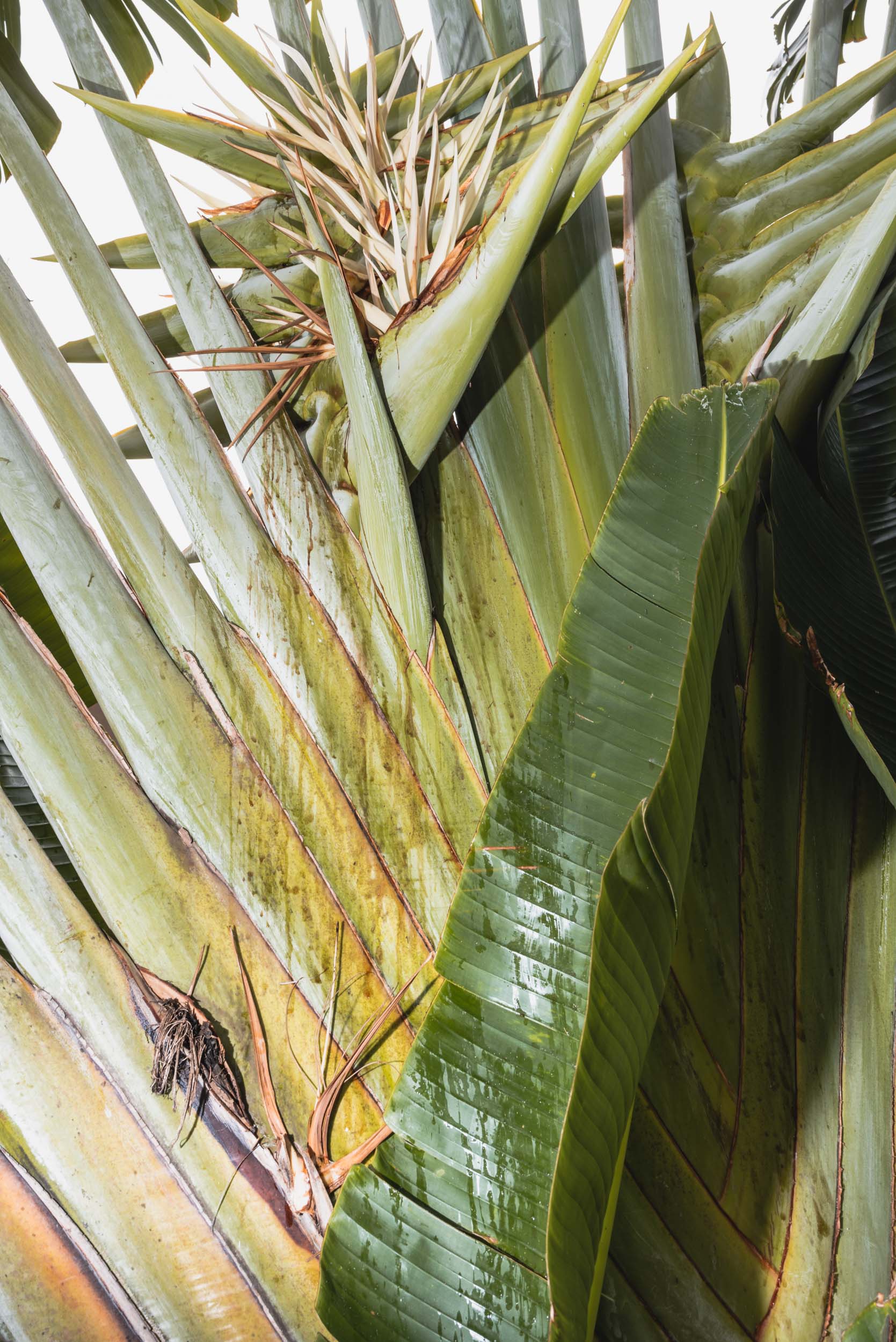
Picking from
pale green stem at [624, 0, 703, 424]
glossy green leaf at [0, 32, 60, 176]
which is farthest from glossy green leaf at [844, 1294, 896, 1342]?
glossy green leaf at [0, 32, 60, 176]

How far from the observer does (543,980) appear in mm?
493

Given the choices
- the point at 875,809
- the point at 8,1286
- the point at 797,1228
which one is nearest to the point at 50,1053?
the point at 8,1286

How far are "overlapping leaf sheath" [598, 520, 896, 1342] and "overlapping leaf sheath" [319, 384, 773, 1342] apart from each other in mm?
183

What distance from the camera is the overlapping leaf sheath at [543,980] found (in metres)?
0.43

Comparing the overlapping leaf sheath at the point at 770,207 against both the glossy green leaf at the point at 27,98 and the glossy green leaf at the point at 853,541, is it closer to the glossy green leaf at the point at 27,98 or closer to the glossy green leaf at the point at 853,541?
the glossy green leaf at the point at 853,541

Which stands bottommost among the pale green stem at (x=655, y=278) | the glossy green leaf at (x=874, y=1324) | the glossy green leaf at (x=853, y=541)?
the glossy green leaf at (x=874, y=1324)

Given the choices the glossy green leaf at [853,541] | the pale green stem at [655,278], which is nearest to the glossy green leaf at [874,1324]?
the glossy green leaf at [853,541]

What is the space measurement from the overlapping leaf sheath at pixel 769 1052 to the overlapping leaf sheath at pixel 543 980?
183 mm

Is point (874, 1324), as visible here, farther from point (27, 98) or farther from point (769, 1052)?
point (27, 98)

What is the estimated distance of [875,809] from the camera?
2.48 ft

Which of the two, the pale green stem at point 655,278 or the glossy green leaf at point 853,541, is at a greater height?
the pale green stem at point 655,278

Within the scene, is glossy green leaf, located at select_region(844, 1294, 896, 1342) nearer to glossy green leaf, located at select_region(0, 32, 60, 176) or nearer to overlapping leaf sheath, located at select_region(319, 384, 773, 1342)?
overlapping leaf sheath, located at select_region(319, 384, 773, 1342)

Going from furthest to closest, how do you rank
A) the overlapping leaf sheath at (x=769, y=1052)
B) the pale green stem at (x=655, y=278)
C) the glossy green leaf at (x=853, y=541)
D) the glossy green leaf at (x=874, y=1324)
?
1. the pale green stem at (x=655, y=278)
2. the glossy green leaf at (x=853, y=541)
3. the overlapping leaf sheath at (x=769, y=1052)
4. the glossy green leaf at (x=874, y=1324)

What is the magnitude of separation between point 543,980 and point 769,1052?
1.23ft
